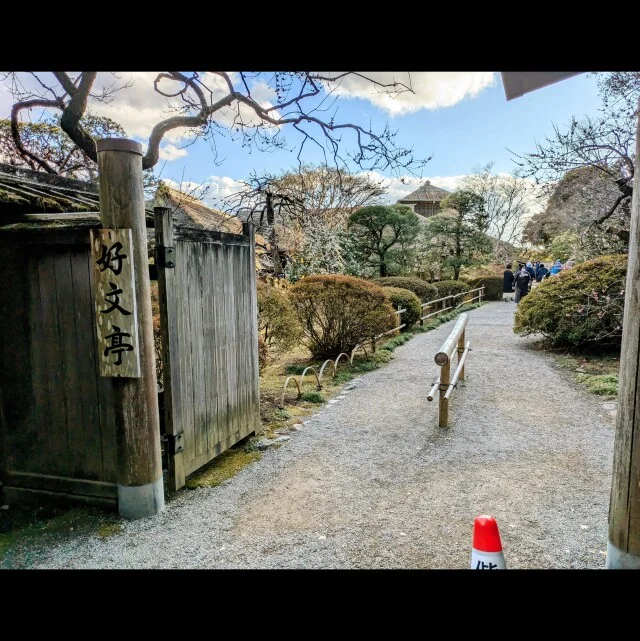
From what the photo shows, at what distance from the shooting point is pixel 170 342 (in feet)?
11.8

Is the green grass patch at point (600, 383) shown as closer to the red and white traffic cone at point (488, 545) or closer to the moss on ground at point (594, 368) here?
the moss on ground at point (594, 368)

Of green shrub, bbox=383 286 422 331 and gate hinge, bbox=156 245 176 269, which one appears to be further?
green shrub, bbox=383 286 422 331

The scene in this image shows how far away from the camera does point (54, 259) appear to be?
3391mm

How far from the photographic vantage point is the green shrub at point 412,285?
15.6 metres

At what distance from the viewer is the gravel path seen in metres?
2.95

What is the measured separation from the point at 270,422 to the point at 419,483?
2209mm

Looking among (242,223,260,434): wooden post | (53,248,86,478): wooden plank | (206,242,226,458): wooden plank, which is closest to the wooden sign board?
(53,248,86,478): wooden plank

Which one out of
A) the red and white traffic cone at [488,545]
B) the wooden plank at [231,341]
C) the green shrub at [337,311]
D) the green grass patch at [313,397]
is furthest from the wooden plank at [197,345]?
the green shrub at [337,311]

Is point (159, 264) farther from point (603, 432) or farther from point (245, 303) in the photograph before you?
point (603, 432)

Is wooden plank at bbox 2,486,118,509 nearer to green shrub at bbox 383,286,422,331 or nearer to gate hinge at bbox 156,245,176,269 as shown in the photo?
gate hinge at bbox 156,245,176,269

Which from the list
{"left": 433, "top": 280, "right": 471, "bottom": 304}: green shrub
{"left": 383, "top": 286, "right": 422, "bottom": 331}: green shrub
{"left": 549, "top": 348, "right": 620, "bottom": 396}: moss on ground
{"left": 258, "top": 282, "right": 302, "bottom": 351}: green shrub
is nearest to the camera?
{"left": 549, "top": 348, "right": 620, "bottom": 396}: moss on ground

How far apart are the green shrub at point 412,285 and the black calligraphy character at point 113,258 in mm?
12656
